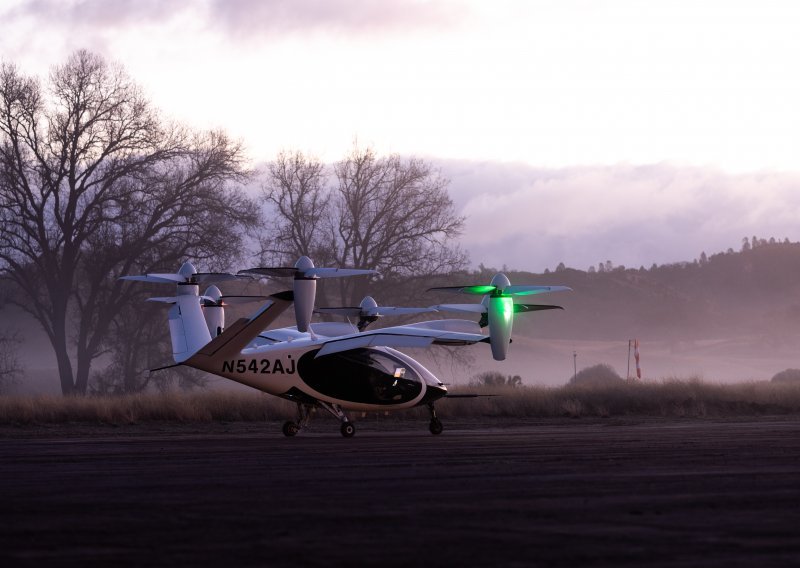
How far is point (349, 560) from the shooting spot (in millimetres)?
9828

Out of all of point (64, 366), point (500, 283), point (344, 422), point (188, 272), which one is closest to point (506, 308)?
point (500, 283)

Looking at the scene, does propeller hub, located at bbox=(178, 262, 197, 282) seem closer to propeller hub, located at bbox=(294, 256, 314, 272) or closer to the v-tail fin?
the v-tail fin

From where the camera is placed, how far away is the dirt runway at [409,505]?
33.3 ft

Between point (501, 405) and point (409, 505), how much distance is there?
96.9 ft

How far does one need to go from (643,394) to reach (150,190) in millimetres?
24884

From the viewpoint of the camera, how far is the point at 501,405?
1681 inches

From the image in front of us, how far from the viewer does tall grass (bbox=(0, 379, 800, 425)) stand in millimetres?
38719

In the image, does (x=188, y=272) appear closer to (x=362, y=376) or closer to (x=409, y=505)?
(x=362, y=376)

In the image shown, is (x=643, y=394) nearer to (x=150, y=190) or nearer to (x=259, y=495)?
(x=150, y=190)

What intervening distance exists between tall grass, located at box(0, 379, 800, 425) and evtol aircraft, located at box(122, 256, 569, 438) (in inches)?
312

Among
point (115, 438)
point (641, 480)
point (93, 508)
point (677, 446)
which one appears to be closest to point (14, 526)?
point (93, 508)

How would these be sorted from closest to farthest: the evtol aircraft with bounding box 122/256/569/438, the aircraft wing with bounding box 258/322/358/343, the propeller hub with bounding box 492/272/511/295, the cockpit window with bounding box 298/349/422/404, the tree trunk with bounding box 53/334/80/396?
the evtol aircraft with bounding box 122/256/569/438
the cockpit window with bounding box 298/349/422/404
the propeller hub with bounding box 492/272/511/295
the aircraft wing with bounding box 258/322/358/343
the tree trunk with bounding box 53/334/80/396

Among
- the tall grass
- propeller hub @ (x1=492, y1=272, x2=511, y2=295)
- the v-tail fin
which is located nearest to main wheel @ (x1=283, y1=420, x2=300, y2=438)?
the v-tail fin

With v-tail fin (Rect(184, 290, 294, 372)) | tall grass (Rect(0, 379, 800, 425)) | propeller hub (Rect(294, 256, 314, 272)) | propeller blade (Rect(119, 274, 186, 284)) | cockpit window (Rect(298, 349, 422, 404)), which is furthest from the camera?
Answer: tall grass (Rect(0, 379, 800, 425))
